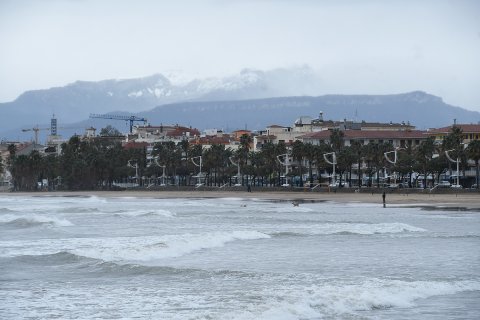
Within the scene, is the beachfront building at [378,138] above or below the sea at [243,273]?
above

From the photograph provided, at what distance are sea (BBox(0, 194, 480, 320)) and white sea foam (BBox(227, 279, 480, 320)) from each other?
2cm

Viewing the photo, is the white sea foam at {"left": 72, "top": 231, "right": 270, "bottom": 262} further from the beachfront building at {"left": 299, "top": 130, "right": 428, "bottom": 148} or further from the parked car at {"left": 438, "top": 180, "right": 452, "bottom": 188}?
the beachfront building at {"left": 299, "top": 130, "right": 428, "bottom": 148}

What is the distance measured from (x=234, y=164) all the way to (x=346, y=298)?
10667cm

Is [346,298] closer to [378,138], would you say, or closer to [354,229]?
[354,229]

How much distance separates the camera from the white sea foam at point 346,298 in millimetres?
15930

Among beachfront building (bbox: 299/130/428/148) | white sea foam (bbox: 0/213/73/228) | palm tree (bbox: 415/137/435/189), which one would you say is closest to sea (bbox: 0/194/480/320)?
white sea foam (bbox: 0/213/73/228)

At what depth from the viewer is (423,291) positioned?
18438 millimetres

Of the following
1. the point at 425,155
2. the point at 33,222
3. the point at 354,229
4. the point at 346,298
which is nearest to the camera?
the point at 346,298

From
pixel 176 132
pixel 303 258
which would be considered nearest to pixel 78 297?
pixel 303 258

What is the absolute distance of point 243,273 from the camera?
21594mm

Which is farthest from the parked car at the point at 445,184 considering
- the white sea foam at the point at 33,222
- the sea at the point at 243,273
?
the white sea foam at the point at 33,222

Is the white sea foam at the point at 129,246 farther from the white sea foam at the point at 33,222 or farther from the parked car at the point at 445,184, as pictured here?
the parked car at the point at 445,184

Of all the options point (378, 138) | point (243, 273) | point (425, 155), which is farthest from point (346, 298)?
point (378, 138)

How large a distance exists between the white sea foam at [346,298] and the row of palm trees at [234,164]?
228ft
